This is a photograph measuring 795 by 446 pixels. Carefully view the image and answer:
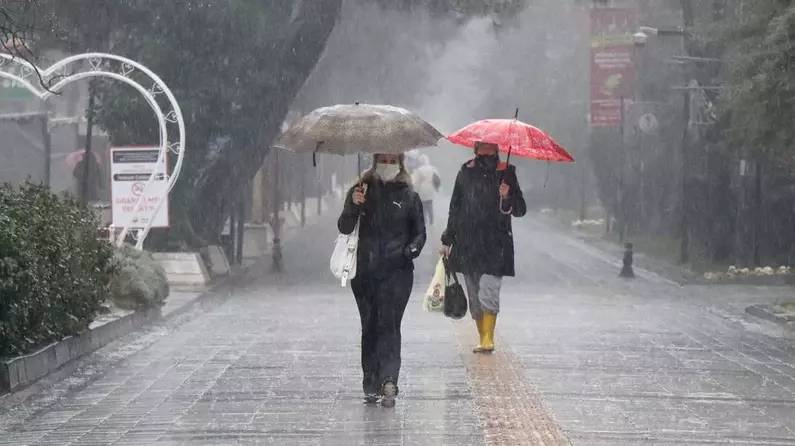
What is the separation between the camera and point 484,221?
41.0ft

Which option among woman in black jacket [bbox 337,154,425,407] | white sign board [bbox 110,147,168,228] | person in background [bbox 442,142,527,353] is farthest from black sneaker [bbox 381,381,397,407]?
white sign board [bbox 110,147,168,228]

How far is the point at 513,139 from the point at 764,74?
6.76 metres

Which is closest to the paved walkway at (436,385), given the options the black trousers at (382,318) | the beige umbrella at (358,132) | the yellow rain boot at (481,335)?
the yellow rain boot at (481,335)

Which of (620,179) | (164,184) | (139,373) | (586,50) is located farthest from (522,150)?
(586,50)

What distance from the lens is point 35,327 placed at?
11914mm

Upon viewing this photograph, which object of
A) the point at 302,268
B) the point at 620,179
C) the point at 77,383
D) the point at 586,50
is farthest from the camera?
the point at 586,50

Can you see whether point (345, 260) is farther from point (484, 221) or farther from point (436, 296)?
point (484, 221)

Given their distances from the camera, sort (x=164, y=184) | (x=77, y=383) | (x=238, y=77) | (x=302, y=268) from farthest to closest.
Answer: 1. (x=302, y=268)
2. (x=238, y=77)
3. (x=164, y=184)
4. (x=77, y=383)

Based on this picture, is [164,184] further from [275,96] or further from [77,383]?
[77,383]

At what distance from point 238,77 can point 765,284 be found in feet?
31.7

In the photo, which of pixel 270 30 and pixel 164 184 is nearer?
pixel 164 184

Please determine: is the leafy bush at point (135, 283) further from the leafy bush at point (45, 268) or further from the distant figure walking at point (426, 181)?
the distant figure walking at point (426, 181)

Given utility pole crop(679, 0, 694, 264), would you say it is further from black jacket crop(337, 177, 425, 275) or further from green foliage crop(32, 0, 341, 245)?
black jacket crop(337, 177, 425, 275)

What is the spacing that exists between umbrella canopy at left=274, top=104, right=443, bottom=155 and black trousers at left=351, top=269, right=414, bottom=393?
87 centimetres
